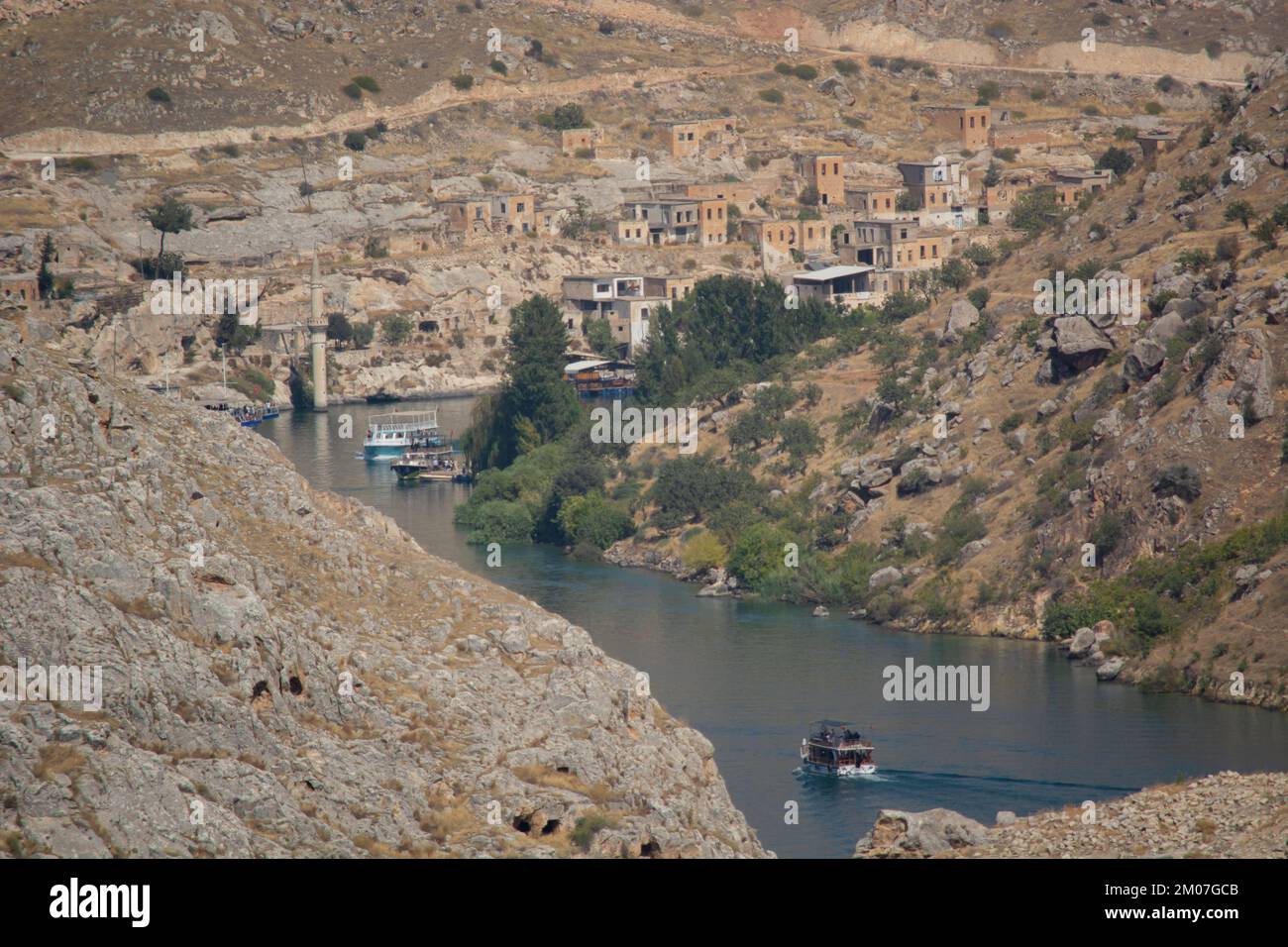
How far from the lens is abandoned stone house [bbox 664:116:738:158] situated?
13025 centimetres

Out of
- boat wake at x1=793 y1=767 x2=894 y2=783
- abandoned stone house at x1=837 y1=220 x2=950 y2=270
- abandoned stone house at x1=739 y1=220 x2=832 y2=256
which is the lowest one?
boat wake at x1=793 y1=767 x2=894 y2=783

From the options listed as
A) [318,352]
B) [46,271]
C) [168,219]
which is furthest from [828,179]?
[46,271]

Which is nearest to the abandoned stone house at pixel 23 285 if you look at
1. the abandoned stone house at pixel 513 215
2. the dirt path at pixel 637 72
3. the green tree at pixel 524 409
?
the dirt path at pixel 637 72

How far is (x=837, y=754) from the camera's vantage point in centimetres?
4575

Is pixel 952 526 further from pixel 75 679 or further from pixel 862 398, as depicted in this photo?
pixel 75 679

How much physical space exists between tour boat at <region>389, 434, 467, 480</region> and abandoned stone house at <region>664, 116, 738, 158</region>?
47085 millimetres

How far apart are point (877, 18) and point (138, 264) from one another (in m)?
66.5

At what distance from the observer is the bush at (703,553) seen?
2606 inches

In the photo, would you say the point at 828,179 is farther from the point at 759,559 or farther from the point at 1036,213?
the point at 759,559

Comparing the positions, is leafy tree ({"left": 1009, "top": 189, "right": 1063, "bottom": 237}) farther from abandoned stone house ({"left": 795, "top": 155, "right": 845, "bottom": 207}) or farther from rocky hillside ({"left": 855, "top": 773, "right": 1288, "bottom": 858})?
rocky hillside ({"left": 855, "top": 773, "right": 1288, "bottom": 858})

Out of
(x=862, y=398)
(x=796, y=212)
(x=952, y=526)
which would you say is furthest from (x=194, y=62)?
(x=952, y=526)

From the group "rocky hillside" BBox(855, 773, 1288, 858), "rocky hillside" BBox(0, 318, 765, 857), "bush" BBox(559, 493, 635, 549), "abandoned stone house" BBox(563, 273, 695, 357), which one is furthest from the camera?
"abandoned stone house" BBox(563, 273, 695, 357)

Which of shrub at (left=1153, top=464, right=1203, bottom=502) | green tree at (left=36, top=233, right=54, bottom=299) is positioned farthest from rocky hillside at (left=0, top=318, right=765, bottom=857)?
green tree at (left=36, top=233, right=54, bottom=299)

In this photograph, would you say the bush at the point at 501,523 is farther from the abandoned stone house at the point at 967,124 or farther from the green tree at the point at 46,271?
the abandoned stone house at the point at 967,124
